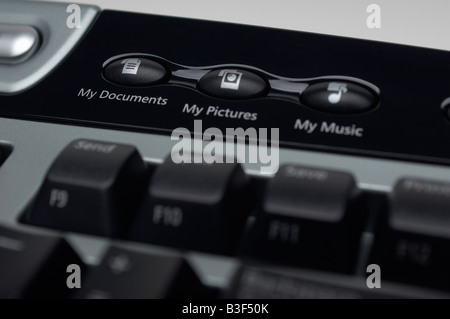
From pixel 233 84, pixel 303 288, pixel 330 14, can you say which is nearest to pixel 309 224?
pixel 303 288

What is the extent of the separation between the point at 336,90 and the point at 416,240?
0.14 meters

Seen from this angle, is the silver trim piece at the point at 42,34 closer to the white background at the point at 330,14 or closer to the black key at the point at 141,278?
the white background at the point at 330,14

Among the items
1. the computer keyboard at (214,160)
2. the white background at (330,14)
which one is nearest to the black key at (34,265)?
the computer keyboard at (214,160)

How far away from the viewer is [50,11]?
0.50m

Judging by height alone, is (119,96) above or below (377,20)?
below

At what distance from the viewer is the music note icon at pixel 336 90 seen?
399 mm

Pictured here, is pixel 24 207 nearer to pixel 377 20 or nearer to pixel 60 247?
pixel 60 247

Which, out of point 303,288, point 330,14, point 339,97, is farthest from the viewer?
point 330,14

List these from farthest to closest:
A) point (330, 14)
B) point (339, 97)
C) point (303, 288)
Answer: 1. point (330, 14)
2. point (339, 97)
3. point (303, 288)

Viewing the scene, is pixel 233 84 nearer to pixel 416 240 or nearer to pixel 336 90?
pixel 336 90

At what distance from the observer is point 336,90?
40cm

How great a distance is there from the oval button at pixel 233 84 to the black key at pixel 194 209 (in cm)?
9

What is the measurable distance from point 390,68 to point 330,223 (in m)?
0.17
